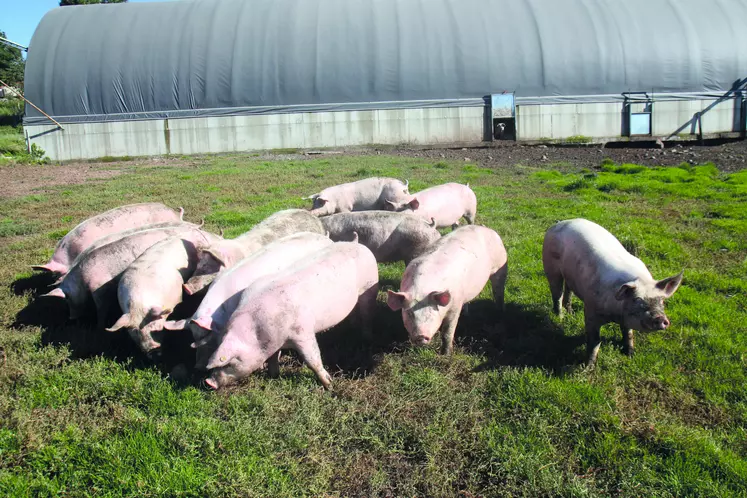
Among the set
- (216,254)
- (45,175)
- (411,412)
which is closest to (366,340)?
(411,412)

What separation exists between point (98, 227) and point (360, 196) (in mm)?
3401

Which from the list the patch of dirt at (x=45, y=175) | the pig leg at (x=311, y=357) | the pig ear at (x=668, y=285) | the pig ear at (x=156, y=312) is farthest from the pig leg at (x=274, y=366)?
the patch of dirt at (x=45, y=175)

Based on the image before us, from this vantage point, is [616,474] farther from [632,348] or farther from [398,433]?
[632,348]

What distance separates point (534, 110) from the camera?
2111 centimetres

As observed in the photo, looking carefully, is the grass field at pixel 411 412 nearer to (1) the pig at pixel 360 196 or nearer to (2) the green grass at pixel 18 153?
(1) the pig at pixel 360 196

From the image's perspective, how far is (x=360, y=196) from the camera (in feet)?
25.1

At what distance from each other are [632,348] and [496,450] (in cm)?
166

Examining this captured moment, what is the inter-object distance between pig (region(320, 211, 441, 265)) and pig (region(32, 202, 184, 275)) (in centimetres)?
225

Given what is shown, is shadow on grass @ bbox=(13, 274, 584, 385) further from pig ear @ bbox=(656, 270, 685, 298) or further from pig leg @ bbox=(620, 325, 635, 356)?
pig ear @ bbox=(656, 270, 685, 298)

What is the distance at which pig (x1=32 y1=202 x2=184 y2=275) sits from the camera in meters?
5.54

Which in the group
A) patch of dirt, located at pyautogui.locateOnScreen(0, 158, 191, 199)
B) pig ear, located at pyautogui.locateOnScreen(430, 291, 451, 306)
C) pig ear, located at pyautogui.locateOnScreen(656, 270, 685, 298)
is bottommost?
pig ear, located at pyautogui.locateOnScreen(430, 291, 451, 306)

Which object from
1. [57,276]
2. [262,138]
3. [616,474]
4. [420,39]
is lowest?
[616,474]

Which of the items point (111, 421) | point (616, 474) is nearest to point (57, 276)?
point (111, 421)

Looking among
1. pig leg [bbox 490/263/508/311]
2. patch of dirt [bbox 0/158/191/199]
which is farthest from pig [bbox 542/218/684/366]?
patch of dirt [bbox 0/158/191/199]
